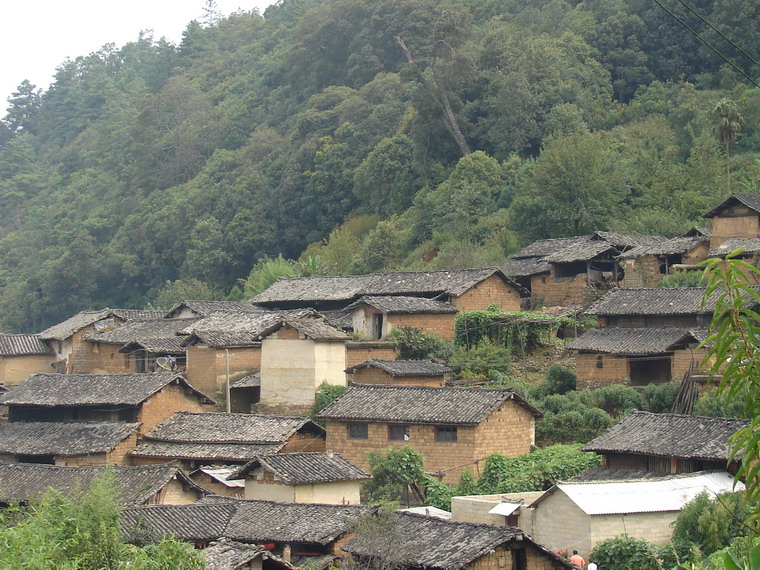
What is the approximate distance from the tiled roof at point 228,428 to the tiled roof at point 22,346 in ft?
45.6

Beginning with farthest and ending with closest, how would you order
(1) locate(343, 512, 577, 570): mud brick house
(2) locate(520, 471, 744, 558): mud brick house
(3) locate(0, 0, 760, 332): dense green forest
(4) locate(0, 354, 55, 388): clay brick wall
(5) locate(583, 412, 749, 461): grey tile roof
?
(3) locate(0, 0, 760, 332): dense green forest, (4) locate(0, 354, 55, 388): clay brick wall, (5) locate(583, 412, 749, 461): grey tile roof, (2) locate(520, 471, 744, 558): mud brick house, (1) locate(343, 512, 577, 570): mud brick house

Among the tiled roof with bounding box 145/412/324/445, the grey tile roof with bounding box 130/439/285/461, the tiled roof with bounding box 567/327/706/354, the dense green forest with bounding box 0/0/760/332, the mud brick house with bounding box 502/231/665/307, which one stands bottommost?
the grey tile roof with bounding box 130/439/285/461

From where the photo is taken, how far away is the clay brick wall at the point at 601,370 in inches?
1240

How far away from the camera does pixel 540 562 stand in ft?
60.4

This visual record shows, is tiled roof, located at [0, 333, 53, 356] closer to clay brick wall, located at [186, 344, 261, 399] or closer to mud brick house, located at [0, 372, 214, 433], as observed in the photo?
mud brick house, located at [0, 372, 214, 433]

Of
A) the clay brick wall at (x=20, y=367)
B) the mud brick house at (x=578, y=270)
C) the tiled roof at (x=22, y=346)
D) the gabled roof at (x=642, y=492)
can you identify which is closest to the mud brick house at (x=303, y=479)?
the gabled roof at (x=642, y=492)

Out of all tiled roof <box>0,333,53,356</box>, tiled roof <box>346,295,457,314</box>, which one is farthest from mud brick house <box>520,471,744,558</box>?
tiled roof <box>0,333,53,356</box>

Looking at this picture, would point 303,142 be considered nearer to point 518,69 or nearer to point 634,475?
point 518,69

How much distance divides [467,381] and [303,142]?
35108 mm

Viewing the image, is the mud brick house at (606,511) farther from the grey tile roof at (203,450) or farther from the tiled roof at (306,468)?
the grey tile roof at (203,450)

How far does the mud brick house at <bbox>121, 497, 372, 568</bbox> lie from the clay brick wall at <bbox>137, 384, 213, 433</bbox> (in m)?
9.48

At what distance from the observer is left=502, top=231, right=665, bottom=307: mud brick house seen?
128 feet

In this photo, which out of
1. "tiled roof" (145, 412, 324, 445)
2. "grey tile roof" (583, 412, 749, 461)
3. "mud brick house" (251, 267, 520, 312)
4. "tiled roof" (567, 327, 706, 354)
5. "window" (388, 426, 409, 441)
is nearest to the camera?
"grey tile roof" (583, 412, 749, 461)

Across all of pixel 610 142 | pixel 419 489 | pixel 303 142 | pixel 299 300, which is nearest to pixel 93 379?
pixel 299 300
